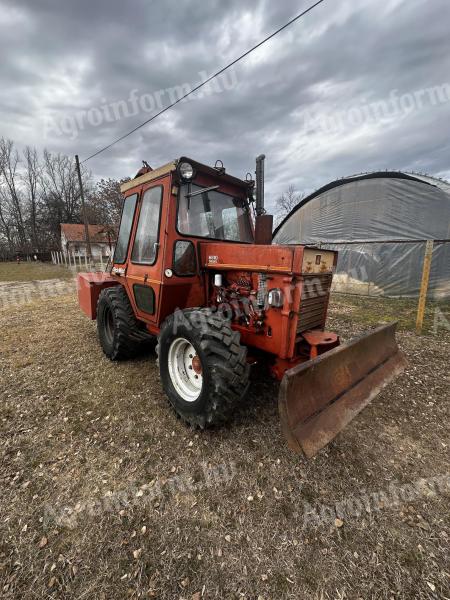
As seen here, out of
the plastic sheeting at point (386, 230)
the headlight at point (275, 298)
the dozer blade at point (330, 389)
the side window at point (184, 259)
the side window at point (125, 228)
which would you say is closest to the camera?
the dozer blade at point (330, 389)

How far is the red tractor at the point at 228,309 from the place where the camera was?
236 cm

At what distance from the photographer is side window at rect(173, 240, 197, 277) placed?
10.1ft

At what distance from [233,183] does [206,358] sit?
2.39 meters

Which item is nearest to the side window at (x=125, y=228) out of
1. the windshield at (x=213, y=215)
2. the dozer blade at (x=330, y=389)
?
the windshield at (x=213, y=215)

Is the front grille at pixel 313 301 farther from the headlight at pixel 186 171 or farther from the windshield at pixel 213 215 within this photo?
the headlight at pixel 186 171

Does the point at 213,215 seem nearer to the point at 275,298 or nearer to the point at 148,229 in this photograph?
the point at 148,229

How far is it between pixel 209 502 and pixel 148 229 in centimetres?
289

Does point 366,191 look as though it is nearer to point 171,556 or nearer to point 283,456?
point 283,456

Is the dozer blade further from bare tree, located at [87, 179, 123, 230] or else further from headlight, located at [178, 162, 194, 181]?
bare tree, located at [87, 179, 123, 230]

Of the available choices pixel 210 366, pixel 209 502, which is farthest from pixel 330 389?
pixel 209 502

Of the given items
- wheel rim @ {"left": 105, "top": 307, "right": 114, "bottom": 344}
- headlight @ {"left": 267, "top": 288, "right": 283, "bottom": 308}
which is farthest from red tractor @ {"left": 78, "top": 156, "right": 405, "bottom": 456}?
wheel rim @ {"left": 105, "top": 307, "right": 114, "bottom": 344}

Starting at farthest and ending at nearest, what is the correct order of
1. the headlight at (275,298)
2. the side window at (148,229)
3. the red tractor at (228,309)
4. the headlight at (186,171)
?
the side window at (148,229)
the headlight at (186,171)
the headlight at (275,298)
the red tractor at (228,309)

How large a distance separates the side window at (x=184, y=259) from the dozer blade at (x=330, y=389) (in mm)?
1708

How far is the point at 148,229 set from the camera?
3.44 meters
